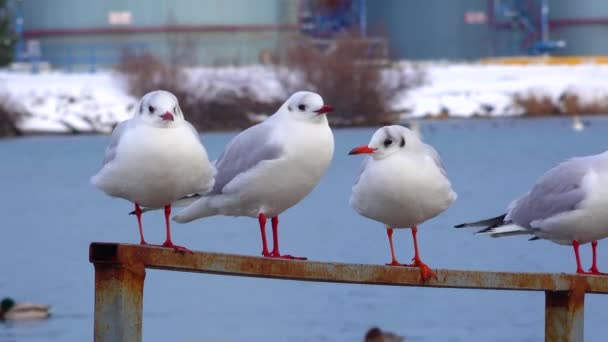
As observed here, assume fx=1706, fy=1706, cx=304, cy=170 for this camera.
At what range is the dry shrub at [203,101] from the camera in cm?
4844

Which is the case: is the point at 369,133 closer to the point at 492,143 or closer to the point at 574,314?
the point at 492,143

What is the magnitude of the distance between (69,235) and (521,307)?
1030 cm

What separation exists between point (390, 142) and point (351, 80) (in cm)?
4113

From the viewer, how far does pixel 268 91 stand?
50.1 meters

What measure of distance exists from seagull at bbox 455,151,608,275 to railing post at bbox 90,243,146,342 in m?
1.93

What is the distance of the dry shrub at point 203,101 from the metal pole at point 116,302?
4076 centimetres

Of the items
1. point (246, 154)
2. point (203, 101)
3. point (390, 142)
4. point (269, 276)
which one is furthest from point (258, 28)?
point (269, 276)

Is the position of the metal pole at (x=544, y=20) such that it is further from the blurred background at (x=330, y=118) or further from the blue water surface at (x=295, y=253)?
the blue water surface at (x=295, y=253)

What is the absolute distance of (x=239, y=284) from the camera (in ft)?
65.3

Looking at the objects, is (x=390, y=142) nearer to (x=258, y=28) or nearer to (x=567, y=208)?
Answer: (x=567, y=208)

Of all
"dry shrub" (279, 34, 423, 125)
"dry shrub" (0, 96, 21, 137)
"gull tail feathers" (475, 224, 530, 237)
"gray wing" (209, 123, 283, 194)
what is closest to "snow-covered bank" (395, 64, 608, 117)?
"dry shrub" (279, 34, 423, 125)

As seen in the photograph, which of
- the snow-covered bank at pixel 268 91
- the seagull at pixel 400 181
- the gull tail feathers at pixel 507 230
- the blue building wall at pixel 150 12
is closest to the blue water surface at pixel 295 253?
the gull tail feathers at pixel 507 230

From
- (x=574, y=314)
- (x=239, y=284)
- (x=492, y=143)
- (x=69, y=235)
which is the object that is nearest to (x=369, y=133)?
(x=492, y=143)

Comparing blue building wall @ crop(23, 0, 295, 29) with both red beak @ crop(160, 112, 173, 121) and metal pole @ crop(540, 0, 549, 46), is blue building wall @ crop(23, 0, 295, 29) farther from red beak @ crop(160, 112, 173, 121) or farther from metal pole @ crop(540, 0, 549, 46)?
red beak @ crop(160, 112, 173, 121)
